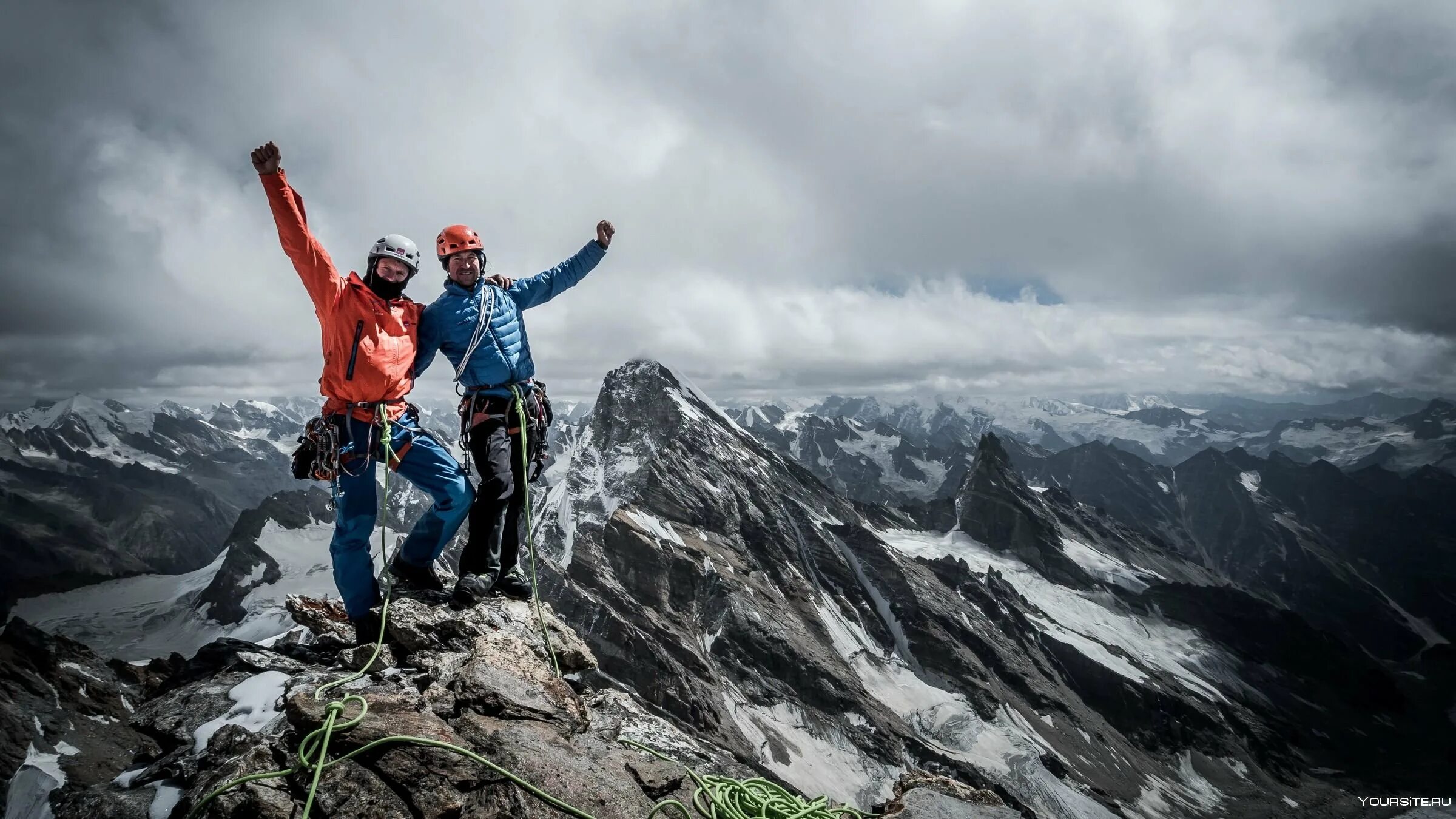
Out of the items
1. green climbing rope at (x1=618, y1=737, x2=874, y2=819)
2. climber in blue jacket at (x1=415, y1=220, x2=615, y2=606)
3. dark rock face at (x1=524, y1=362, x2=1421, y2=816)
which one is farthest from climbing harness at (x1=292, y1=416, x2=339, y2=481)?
dark rock face at (x1=524, y1=362, x2=1421, y2=816)

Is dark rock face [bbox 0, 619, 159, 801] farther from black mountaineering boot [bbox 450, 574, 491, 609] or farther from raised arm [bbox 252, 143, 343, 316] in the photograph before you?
raised arm [bbox 252, 143, 343, 316]

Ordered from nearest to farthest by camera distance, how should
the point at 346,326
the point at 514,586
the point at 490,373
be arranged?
the point at 346,326, the point at 490,373, the point at 514,586

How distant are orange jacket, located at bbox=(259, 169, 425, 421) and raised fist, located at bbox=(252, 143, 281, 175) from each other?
0.22 ft

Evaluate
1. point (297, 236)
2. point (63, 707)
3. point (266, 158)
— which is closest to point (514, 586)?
point (297, 236)

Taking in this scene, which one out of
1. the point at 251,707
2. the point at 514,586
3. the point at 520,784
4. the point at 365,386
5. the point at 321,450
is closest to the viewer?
the point at 520,784

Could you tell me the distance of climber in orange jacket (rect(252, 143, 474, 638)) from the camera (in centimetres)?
779

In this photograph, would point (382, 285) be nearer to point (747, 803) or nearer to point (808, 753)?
point (747, 803)

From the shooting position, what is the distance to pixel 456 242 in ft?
31.2

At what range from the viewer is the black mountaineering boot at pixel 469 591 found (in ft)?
31.9

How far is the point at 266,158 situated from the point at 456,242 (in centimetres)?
255

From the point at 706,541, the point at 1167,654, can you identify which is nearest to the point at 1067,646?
the point at 1167,654

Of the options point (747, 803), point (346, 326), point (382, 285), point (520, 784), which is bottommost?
point (747, 803)

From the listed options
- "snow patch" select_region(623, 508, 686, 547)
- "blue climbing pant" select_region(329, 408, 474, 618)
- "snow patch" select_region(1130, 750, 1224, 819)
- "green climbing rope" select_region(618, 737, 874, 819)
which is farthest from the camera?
"snow patch" select_region(623, 508, 686, 547)

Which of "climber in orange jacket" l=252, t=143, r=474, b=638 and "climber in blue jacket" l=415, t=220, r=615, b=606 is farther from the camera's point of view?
"climber in blue jacket" l=415, t=220, r=615, b=606
